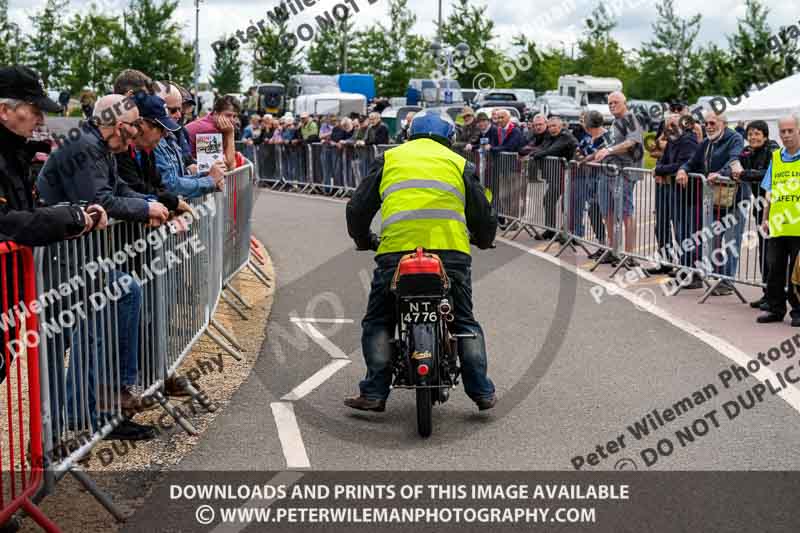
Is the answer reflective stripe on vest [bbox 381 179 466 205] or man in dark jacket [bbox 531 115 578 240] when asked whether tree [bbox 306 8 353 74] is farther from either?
reflective stripe on vest [bbox 381 179 466 205]

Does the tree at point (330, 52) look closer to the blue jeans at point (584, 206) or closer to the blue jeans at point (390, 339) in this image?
the blue jeans at point (584, 206)

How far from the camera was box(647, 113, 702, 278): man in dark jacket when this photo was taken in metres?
12.8

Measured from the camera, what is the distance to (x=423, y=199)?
6922mm

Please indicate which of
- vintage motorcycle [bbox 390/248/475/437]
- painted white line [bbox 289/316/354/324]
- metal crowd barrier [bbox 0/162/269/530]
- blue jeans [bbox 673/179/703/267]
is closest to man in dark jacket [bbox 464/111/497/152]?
blue jeans [bbox 673/179/703/267]

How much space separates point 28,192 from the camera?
217 inches

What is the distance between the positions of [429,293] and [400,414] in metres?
1.01

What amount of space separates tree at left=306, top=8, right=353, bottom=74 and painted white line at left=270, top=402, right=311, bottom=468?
6654cm

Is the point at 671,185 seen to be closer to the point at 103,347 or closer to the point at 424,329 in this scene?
the point at 424,329

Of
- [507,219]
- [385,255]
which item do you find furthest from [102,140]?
[507,219]

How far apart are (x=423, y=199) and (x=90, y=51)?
54.7m

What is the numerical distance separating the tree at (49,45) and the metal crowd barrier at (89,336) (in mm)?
52441

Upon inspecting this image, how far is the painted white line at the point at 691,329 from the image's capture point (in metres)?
7.91

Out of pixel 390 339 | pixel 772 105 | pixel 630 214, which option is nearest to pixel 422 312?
pixel 390 339

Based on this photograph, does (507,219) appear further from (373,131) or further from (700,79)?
(700,79)
